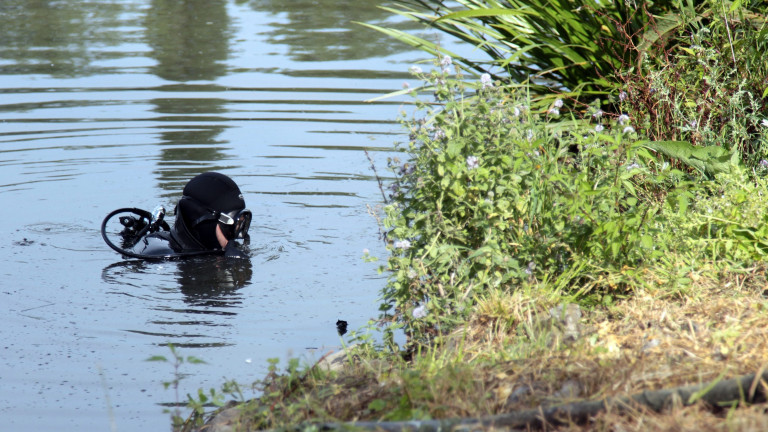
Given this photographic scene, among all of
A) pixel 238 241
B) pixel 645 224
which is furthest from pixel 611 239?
pixel 238 241

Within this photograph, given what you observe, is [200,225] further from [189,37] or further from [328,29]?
[328,29]

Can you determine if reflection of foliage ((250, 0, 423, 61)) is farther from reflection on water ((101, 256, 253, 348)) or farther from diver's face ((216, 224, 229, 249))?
reflection on water ((101, 256, 253, 348))

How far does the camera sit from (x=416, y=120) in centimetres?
461

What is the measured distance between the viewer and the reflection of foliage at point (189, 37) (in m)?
14.2

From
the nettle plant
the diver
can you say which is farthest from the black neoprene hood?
the nettle plant

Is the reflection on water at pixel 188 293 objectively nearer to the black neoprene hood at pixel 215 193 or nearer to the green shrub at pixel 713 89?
the black neoprene hood at pixel 215 193

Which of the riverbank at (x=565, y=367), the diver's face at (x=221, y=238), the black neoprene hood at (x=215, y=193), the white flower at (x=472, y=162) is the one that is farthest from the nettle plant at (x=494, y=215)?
the diver's face at (x=221, y=238)

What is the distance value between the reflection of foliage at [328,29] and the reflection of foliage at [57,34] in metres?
3.24

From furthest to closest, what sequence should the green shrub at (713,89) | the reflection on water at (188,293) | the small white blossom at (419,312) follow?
1. the green shrub at (713,89)
2. the reflection on water at (188,293)
3. the small white blossom at (419,312)

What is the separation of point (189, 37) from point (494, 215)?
13.6 m

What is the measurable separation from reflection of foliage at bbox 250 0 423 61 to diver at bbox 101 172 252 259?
8240 mm

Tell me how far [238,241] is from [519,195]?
3.40 m

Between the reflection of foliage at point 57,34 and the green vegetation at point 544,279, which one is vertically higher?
the green vegetation at point 544,279

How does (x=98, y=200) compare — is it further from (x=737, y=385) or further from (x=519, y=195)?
(x=737, y=385)
